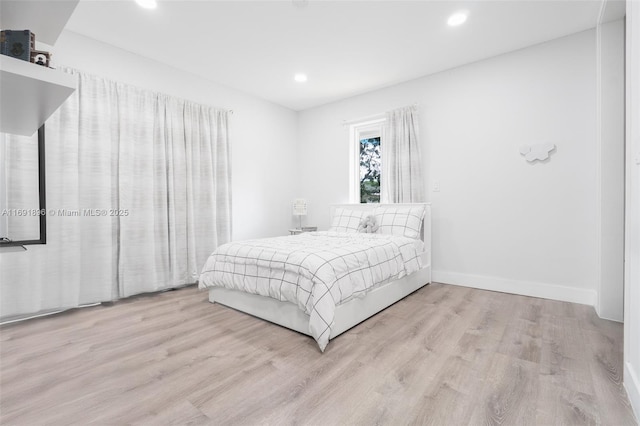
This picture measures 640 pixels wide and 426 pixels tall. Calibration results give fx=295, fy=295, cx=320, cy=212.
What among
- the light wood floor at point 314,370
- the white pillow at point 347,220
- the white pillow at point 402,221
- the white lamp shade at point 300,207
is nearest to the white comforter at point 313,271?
the light wood floor at point 314,370

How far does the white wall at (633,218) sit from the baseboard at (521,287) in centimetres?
152

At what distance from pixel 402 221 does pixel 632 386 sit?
2204 millimetres

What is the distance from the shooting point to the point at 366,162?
175 inches

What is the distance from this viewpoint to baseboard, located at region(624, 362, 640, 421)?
1269mm

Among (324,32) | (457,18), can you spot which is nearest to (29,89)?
(324,32)

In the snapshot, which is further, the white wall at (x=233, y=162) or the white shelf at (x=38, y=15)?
the white wall at (x=233, y=162)

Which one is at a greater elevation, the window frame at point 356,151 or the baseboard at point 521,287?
the window frame at point 356,151

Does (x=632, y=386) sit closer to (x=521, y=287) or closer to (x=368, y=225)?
(x=521, y=287)

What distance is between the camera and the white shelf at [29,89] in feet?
2.07

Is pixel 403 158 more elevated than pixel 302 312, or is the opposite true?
pixel 403 158

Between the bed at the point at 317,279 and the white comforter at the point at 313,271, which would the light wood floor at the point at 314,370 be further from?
the white comforter at the point at 313,271

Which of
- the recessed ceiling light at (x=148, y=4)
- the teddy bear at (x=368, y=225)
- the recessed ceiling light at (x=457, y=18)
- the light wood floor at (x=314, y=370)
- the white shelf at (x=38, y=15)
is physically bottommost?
the light wood floor at (x=314, y=370)

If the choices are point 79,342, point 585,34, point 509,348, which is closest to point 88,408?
point 79,342

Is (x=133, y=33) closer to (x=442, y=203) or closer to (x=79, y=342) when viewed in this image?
(x=79, y=342)
